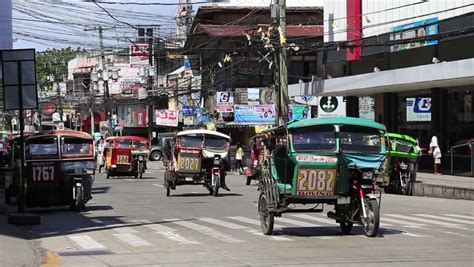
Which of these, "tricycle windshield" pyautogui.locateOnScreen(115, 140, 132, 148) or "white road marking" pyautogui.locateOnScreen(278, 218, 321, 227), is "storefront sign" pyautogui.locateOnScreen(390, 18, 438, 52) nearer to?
"tricycle windshield" pyautogui.locateOnScreen(115, 140, 132, 148)

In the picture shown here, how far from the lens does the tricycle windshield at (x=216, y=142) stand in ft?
81.8

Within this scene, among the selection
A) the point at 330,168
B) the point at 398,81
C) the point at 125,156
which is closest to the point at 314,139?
the point at 330,168

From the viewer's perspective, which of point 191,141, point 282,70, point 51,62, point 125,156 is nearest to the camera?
point 191,141

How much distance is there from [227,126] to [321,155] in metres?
37.8

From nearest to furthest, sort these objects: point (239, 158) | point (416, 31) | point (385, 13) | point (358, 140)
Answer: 1. point (358, 140)
2. point (416, 31)
3. point (385, 13)
4. point (239, 158)

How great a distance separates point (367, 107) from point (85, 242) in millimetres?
29369

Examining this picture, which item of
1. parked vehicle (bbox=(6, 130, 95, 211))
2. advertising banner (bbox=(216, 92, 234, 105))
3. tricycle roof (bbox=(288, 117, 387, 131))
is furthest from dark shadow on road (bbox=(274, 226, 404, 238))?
advertising banner (bbox=(216, 92, 234, 105))

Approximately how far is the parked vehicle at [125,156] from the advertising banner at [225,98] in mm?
10731

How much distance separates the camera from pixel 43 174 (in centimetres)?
1928

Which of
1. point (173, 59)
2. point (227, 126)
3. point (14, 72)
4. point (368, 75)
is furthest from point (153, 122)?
point (14, 72)

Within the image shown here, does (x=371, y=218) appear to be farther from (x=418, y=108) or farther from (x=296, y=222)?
Answer: (x=418, y=108)

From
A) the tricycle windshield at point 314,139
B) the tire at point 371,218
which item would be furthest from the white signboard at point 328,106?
the tire at point 371,218

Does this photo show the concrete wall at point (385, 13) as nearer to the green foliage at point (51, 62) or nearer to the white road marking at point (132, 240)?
the white road marking at point (132, 240)

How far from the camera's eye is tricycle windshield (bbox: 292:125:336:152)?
13.0 meters
